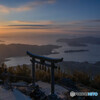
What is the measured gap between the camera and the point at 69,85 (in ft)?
36.0

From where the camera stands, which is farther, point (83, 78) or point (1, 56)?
point (1, 56)

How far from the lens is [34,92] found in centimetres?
823

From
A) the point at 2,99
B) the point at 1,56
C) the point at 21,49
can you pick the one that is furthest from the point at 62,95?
the point at 21,49

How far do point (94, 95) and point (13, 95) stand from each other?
15.2 ft

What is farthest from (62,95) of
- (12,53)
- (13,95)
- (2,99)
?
(12,53)

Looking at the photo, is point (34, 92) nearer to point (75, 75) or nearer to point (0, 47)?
point (75, 75)

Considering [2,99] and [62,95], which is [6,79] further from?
[62,95]

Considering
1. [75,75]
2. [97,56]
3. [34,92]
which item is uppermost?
[34,92]

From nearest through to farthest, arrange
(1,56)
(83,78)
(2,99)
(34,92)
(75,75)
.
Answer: (2,99) < (34,92) < (83,78) < (75,75) < (1,56)

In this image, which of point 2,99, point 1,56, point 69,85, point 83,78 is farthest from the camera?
point 1,56

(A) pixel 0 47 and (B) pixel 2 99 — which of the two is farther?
(A) pixel 0 47

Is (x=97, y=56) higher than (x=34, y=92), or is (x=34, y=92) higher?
(x=34, y=92)

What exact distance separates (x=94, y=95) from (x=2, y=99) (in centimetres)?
517

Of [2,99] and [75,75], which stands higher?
[2,99]
